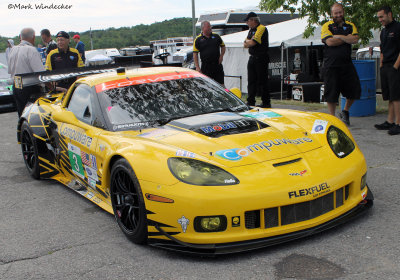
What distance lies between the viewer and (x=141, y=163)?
3402 mm

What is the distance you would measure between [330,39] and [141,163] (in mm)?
4600

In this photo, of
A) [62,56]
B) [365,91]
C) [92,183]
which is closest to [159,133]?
[92,183]

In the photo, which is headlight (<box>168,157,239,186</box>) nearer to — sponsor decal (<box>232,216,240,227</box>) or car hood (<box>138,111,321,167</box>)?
car hood (<box>138,111,321,167</box>)

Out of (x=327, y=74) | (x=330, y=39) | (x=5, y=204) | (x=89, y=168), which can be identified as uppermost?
(x=330, y=39)

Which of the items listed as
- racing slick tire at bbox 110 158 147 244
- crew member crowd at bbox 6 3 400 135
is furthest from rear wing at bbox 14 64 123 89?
racing slick tire at bbox 110 158 147 244

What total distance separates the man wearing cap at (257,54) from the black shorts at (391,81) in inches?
88.6

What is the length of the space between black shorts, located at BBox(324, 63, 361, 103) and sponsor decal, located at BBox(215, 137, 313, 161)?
3734 mm

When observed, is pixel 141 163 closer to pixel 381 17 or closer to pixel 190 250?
pixel 190 250

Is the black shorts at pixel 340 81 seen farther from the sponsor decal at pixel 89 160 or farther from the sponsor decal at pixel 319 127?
the sponsor decal at pixel 89 160

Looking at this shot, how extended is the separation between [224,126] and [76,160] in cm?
163

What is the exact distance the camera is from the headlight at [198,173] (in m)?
3.16

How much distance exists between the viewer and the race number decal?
15.1ft

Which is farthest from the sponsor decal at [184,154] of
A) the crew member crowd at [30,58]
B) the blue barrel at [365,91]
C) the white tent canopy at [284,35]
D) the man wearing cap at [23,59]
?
the white tent canopy at [284,35]

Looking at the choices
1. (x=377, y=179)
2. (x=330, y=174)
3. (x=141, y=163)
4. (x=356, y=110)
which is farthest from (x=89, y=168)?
(x=356, y=110)
